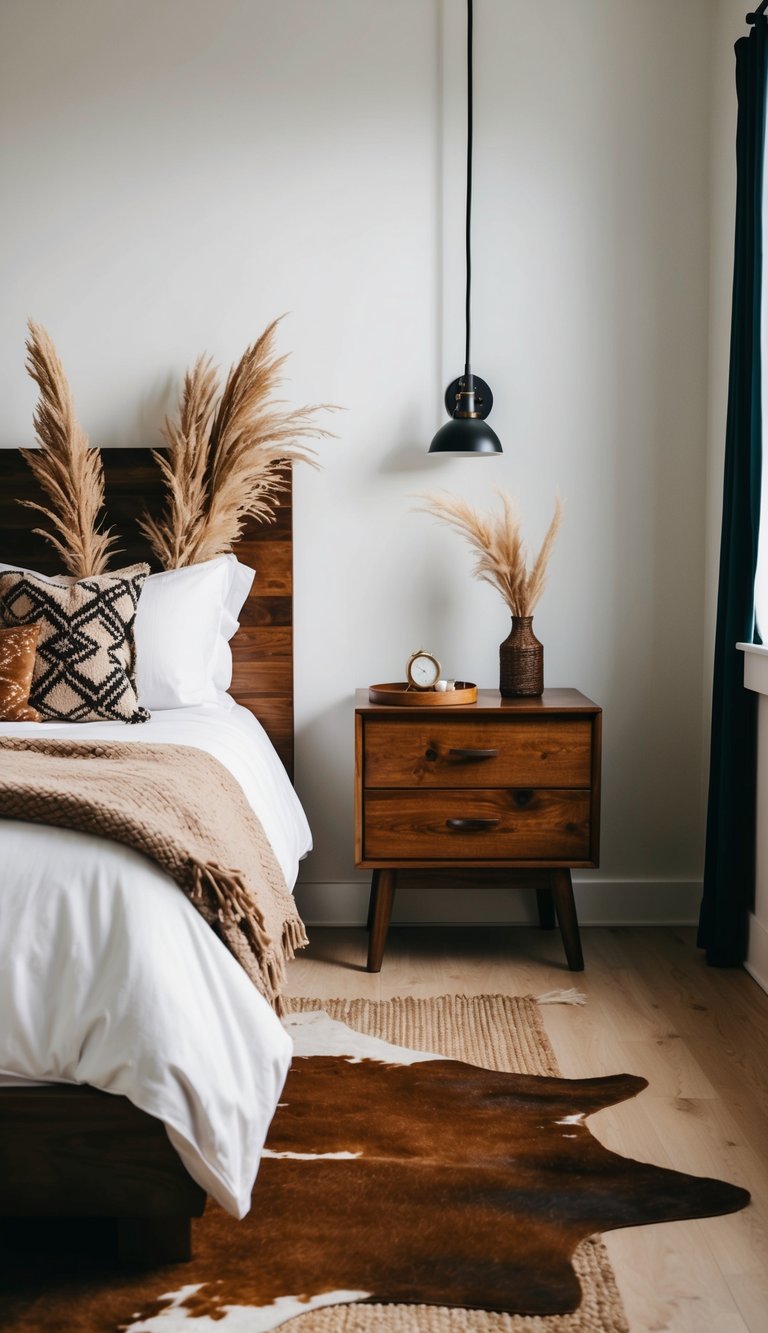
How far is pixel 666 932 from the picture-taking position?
3.22 meters

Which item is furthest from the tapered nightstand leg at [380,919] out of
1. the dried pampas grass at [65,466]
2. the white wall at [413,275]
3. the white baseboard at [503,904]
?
the dried pampas grass at [65,466]

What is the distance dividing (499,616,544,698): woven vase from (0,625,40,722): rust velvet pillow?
1217 millimetres

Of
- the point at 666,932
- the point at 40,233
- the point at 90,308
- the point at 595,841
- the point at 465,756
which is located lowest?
the point at 666,932

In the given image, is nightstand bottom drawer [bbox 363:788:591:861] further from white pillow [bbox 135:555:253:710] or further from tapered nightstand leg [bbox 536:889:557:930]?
white pillow [bbox 135:555:253:710]

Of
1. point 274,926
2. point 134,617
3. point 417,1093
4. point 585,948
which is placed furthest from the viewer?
point 585,948

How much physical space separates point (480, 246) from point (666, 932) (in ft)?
6.61

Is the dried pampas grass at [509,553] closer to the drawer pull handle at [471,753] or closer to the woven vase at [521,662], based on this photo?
the woven vase at [521,662]

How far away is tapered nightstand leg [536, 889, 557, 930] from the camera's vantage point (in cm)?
322

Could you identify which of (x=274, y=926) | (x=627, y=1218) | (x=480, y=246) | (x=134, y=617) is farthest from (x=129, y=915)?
(x=480, y=246)

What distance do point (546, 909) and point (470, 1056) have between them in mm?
924

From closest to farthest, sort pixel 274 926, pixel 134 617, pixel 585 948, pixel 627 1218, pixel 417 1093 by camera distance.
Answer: pixel 627 1218
pixel 274 926
pixel 417 1093
pixel 134 617
pixel 585 948

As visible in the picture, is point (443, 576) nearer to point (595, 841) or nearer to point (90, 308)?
point (595, 841)

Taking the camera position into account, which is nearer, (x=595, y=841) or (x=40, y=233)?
(x=595, y=841)

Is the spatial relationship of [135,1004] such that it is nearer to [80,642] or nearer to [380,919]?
[80,642]
